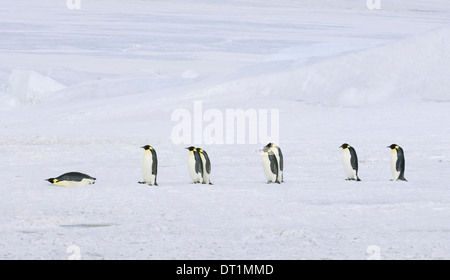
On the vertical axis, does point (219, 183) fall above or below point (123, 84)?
below

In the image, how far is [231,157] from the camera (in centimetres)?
1393

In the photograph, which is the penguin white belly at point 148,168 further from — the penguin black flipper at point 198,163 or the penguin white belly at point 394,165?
the penguin white belly at point 394,165

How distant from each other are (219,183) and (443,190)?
2788 mm

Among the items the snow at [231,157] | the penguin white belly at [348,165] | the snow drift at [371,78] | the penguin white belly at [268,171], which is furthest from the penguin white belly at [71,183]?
the snow drift at [371,78]

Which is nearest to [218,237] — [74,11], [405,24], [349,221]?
[349,221]

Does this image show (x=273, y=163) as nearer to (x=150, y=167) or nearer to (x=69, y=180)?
(x=150, y=167)

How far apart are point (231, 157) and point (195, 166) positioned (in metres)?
3.71

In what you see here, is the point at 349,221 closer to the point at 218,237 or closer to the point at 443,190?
the point at 218,237

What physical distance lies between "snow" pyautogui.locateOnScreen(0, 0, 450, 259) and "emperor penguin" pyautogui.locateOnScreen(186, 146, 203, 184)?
0.51ft

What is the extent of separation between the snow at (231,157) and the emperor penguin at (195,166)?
0.16m

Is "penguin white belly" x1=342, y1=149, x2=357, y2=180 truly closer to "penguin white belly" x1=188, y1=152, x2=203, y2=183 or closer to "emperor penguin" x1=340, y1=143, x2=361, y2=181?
"emperor penguin" x1=340, y1=143, x2=361, y2=181

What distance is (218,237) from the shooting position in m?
6.77

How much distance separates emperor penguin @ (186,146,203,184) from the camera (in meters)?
10.2

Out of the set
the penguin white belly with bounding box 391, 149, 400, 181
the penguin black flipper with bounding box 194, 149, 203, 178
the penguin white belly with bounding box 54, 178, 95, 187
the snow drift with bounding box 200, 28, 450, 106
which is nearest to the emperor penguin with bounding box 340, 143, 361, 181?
the penguin white belly with bounding box 391, 149, 400, 181
